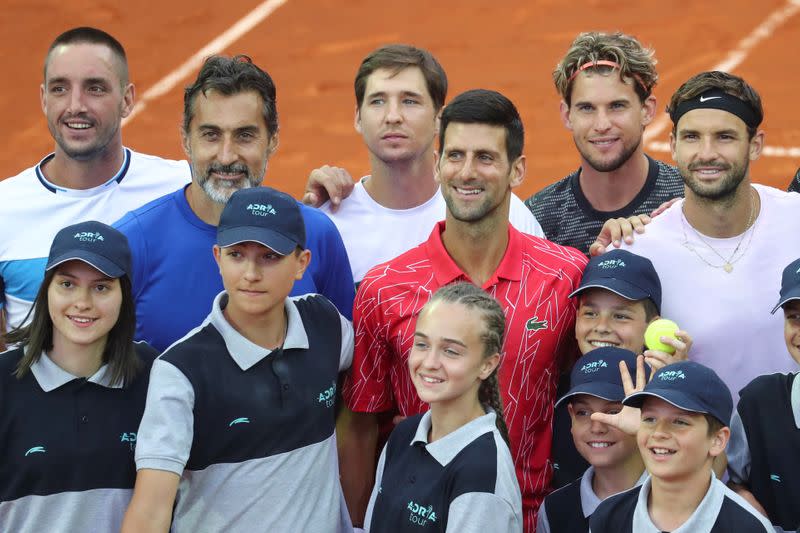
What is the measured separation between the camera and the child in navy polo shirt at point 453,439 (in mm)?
4895

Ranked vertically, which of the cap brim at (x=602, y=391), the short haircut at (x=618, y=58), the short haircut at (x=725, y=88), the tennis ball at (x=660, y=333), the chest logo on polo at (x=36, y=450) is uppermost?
the short haircut at (x=618, y=58)

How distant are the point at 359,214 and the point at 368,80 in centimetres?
71

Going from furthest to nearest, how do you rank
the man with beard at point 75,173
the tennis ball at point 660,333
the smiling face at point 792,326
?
1. the man with beard at point 75,173
2. the tennis ball at point 660,333
3. the smiling face at point 792,326

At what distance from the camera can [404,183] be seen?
6844 millimetres

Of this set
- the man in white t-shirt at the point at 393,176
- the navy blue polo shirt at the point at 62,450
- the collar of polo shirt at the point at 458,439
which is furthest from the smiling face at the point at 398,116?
the navy blue polo shirt at the point at 62,450

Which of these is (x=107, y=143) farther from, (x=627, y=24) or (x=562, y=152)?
(x=627, y=24)

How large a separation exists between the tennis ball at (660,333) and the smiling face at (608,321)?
15cm

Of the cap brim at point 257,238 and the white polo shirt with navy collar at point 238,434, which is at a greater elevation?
the cap brim at point 257,238

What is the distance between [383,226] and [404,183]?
256 millimetres

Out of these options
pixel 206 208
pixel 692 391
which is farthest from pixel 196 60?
pixel 692 391

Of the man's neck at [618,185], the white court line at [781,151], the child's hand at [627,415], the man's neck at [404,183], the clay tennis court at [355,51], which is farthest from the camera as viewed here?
the clay tennis court at [355,51]

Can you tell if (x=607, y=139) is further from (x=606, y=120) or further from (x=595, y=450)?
(x=595, y=450)

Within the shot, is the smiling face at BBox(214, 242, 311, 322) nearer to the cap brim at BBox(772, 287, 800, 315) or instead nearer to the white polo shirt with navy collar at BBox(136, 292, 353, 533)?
the white polo shirt with navy collar at BBox(136, 292, 353, 533)

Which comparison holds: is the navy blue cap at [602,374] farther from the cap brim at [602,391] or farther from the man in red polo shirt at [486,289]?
the man in red polo shirt at [486,289]
